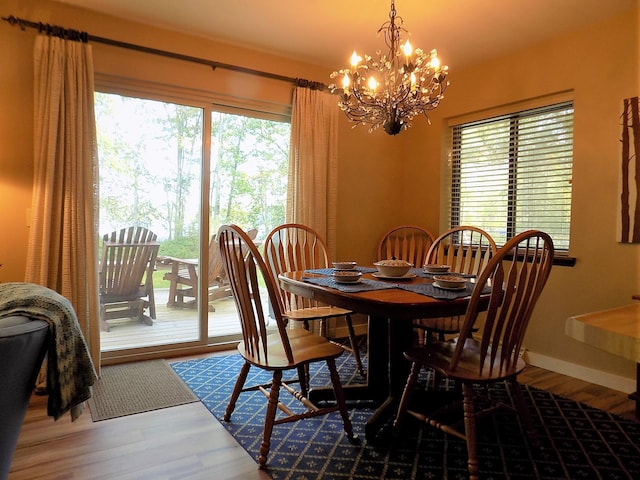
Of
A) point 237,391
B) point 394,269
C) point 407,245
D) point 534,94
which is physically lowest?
point 237,391

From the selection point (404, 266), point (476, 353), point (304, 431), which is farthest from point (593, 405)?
point (304, 431)

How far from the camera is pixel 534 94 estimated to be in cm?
316

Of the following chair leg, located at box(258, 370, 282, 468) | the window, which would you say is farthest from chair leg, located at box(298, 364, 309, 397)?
the window

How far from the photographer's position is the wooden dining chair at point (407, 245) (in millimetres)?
3455

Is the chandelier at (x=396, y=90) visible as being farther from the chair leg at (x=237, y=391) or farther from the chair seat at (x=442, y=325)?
the chair leg at (x=237, y=391)

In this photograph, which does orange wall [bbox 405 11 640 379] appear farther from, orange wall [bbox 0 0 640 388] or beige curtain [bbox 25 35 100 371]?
beige curtain [bbox 25 35 100 371]

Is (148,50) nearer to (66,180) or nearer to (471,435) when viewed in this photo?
(66,180)

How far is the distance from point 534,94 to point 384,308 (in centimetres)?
249

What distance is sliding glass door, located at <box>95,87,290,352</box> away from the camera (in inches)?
119

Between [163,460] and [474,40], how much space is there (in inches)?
132

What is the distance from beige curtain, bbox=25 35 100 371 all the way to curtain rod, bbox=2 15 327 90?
2.2 inches

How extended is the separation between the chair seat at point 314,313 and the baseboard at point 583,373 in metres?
1.57

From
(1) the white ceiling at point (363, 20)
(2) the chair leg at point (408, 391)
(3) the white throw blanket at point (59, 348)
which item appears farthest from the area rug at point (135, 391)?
(1) the white ceiling at point (363, 20)

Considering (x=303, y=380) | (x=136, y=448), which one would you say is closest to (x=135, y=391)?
(x=136, y=448)
